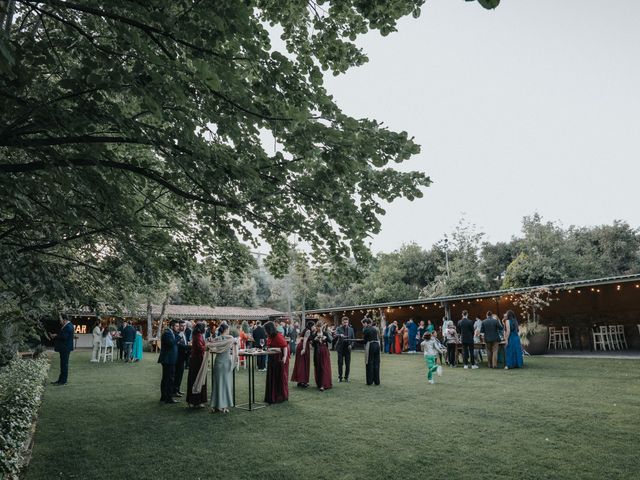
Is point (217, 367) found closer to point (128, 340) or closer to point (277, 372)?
point (277, 372)

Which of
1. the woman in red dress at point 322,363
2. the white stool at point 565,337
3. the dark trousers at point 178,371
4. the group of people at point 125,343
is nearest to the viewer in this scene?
the dark trousers at point 178,371

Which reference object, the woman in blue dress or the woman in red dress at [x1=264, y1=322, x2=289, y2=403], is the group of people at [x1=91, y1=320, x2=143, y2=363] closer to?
the woman in red dress at [x1=264, y1=322, x2=289, y2=403]

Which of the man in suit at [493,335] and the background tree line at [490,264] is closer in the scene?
the man in suit at [493,335]

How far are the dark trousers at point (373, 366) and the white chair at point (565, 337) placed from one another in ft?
45.3

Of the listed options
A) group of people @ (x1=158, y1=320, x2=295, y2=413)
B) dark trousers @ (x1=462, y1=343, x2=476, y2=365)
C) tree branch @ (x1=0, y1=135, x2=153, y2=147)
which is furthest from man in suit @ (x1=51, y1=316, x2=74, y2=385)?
dark trousers @ (x1=462, y1=343, x2=476, y2=365)

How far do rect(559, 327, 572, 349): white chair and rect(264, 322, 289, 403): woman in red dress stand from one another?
16826mm

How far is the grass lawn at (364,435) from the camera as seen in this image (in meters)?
4.44

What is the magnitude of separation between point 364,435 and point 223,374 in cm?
312

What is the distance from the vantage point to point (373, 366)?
1040 centimetres

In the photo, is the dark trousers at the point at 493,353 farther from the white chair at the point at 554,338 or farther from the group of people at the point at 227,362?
the white chair at the point at 554,338

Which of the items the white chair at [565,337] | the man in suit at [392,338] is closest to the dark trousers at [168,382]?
the man in suit at [392,338]

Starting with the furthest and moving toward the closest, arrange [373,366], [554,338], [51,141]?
[554,338]
[373,366]
[51,141]

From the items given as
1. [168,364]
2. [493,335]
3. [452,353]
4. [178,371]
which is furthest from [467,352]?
[168,364]

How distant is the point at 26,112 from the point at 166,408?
6.29m
